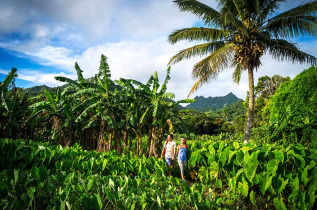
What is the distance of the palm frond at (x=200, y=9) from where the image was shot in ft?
27.0

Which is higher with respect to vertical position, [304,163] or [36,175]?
[304,163]

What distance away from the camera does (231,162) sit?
3.88m

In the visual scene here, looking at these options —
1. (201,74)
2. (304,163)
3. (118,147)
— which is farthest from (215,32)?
(304,163)

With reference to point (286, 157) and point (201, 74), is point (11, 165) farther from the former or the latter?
point (201, 74)

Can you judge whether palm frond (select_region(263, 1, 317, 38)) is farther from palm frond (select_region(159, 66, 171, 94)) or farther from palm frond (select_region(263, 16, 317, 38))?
palm frond (select_region(159, 66, 171, 94))

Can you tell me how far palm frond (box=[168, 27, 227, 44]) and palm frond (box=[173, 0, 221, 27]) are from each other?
48 cm

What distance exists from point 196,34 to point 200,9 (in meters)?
1.12

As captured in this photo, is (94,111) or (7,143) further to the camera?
(94,111)

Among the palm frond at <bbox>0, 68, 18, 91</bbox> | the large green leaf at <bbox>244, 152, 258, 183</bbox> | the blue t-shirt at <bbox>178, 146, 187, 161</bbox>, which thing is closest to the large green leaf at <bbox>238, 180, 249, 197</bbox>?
the large green leaf at <bbox>244, 152, 258, 183</bbox>

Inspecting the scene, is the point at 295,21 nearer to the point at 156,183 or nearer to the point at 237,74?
the point at 237,74

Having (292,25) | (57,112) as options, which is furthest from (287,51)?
(57,112)

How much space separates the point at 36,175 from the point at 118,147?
492 cm

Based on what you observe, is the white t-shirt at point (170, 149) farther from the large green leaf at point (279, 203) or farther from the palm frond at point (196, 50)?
the palm frond at point (196, 50)

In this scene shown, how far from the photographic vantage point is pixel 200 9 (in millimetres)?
8367
